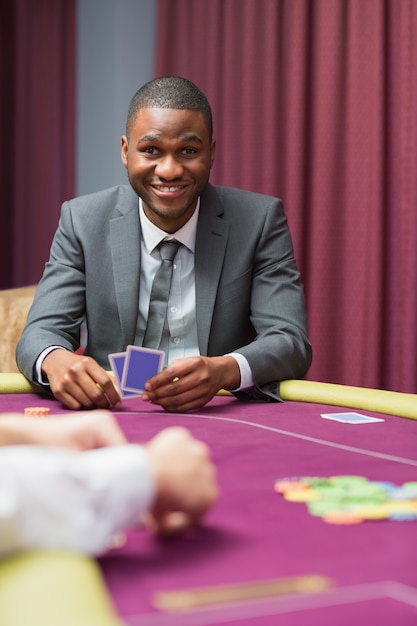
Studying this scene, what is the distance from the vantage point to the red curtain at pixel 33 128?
4965 millimetres

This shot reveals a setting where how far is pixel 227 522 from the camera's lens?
1.10 meters

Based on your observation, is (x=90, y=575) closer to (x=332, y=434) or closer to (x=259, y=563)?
(x=259, y=563)

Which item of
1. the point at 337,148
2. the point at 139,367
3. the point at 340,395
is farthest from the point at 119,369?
the point at 337,148

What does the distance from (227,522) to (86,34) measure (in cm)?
407

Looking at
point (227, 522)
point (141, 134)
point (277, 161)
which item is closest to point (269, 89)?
point (277, 161)

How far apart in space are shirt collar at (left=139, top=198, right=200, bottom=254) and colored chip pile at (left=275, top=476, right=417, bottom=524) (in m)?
1.51

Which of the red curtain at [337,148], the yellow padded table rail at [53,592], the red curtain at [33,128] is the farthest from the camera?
the red curtain at [33,128]

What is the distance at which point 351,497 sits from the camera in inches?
46.3

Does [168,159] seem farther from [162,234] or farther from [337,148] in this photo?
[337,148]

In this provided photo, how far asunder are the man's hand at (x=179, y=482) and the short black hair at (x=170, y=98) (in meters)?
1.69

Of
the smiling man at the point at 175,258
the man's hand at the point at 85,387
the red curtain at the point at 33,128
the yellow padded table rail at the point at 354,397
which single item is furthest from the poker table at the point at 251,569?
the red curtain at the point at 33,128

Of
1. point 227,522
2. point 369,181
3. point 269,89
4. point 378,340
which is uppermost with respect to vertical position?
point 269,89

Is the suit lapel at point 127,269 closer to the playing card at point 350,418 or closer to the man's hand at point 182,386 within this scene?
the man's hand at point 182,386

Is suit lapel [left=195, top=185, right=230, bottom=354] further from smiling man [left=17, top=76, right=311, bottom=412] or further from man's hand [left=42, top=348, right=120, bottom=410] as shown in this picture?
man's hand [left=42, top=348, right=120, bottom=410]
